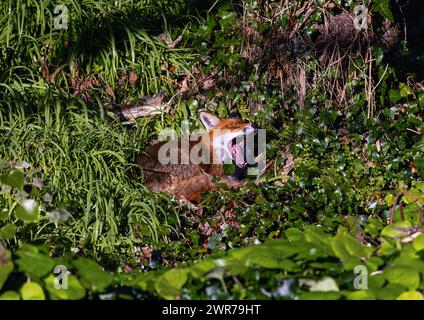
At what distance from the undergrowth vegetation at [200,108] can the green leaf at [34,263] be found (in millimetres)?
1842

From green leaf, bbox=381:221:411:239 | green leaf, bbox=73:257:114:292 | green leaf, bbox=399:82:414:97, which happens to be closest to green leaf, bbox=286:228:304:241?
green leaf, bbox=381:221:411:239

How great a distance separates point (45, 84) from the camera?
22.1ft

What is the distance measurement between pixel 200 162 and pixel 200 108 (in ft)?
2.21

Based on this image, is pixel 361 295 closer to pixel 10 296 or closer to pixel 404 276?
pixel 404 276

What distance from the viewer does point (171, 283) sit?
9.18 feet

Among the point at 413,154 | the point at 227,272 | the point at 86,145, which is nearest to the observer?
the point at 227,272

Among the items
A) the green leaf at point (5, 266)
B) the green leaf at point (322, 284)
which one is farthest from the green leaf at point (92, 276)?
the green leaf at point (322, 284)

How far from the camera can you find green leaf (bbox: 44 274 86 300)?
264 centimetres

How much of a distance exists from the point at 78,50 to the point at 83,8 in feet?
1.71

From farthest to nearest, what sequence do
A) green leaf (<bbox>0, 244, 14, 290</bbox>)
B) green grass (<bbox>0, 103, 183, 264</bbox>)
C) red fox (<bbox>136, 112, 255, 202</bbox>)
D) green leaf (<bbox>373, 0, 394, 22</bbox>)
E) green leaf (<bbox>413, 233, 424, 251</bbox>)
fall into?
green leaf (<bbox>373, 0, 394, 22</bbox>) < red fox (<bbox>136, 112, 255, 202</bbox>) < green grass (<bbox>0, 103, 183, 264</bbox>) < green leaf (<bbox>413, 233, 424, 251</bbox>) < green leaf (<bbox>0, 244, 14, 290</bbox>)

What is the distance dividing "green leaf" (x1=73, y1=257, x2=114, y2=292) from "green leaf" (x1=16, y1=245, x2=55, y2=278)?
105mm

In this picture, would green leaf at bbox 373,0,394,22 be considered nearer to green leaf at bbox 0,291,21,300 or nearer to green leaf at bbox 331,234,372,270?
green leaf at bbox 331,234,372,270
